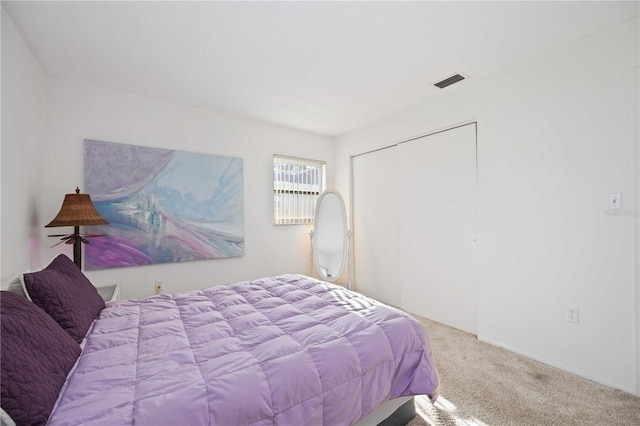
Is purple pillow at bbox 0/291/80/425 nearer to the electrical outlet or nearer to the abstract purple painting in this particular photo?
the abstract purple painting

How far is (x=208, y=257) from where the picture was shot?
10.7ft

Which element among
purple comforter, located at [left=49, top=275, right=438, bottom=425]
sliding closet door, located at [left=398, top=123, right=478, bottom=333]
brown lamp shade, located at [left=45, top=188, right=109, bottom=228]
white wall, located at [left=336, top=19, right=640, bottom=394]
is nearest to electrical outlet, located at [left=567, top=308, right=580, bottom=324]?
white wall, located at [left=336, top=19, right=640, bottom=394]

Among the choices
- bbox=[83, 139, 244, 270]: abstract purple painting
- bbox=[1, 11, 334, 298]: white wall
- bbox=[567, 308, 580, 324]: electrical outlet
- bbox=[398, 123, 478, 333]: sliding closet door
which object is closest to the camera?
bbox=[1, 11, 334, 298]: white wall

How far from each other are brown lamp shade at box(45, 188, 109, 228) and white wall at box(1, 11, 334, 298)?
0.21m

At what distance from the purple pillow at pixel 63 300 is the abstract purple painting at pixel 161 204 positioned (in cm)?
122

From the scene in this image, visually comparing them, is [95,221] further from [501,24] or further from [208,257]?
[501,24]

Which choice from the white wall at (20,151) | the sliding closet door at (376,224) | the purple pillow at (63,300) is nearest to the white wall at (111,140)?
the white wall at (20,151)

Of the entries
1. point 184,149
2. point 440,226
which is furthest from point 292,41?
point 440,226

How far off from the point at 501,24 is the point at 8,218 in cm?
347

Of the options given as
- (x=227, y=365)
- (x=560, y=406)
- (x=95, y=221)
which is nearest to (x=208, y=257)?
(x=95, y=221)

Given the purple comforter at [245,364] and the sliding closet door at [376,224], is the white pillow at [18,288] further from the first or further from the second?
the sliding closet door at [376,224]

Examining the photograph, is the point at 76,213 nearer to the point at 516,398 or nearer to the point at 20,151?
the point at 20,151

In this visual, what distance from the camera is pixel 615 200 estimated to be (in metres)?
1.92

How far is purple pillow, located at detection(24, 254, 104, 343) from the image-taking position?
1.36 metres
